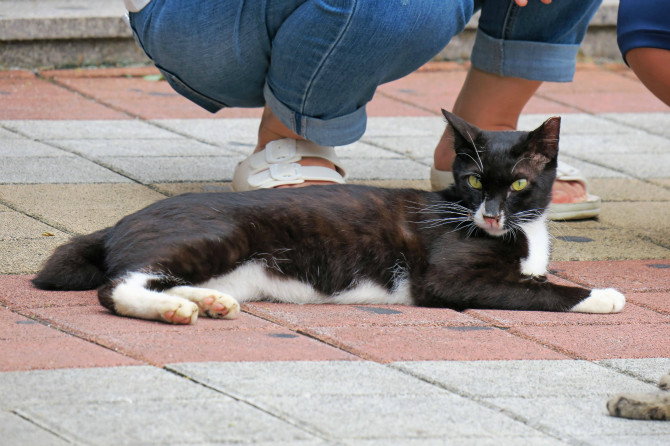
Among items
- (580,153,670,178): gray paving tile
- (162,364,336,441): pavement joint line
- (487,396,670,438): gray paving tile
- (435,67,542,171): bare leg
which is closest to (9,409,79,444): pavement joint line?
(162,364,336,441): pavement joint line

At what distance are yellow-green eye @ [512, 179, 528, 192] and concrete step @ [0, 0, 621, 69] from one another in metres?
3.73

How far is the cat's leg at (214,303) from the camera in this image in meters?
2.84

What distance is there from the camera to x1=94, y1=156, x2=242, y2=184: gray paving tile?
14.6ft

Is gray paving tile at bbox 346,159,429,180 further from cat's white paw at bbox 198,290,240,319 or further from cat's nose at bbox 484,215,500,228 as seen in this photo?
cat's white paw at bbox 198,290,240,319

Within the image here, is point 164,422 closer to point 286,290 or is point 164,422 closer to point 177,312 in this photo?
point 177,312

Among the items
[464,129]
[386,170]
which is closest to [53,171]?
[386,170]

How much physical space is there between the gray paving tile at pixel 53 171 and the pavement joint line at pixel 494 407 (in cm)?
223

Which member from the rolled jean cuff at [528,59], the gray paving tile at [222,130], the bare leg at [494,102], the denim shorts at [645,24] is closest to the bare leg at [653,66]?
the denim shorts at [645,24]

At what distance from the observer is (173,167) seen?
462 centimetres

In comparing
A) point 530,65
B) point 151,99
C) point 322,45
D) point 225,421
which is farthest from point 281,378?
point 151,99

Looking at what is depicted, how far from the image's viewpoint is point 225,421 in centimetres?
207

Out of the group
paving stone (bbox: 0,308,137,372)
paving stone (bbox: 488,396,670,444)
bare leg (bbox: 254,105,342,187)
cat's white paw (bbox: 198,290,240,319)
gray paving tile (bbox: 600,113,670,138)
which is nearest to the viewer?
paving stone (bbox: 488,396,670,444)

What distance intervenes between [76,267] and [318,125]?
1.23 meters

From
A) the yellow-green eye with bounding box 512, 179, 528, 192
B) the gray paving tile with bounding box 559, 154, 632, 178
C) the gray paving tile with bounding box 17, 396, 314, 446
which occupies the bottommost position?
the gray paving tile with bounding box 17, 396, 314, 446
